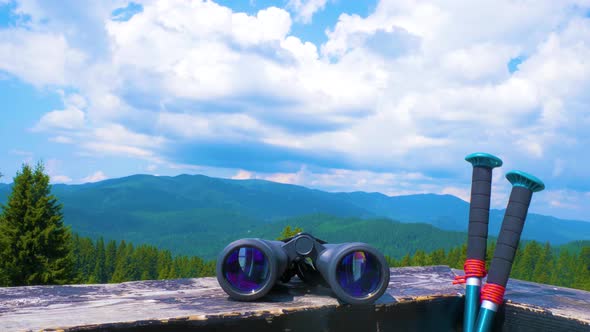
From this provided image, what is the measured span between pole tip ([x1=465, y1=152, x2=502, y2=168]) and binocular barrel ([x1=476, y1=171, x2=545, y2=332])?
0.28 feet

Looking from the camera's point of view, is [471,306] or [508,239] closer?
[508,239]

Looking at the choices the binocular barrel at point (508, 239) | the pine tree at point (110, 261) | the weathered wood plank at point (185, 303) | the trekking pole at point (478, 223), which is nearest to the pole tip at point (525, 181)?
the binocular barrel at point (508, 239)

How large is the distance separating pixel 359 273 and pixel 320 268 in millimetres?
199

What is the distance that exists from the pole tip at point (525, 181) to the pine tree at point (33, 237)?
28761mm

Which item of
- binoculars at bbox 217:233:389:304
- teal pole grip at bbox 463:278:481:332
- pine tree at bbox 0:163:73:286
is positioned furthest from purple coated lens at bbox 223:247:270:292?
pine tree at bbox 0:163:73:286

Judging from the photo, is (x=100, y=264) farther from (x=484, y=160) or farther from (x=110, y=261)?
(x=484, y=160)

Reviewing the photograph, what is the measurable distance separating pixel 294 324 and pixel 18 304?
48.9 inches

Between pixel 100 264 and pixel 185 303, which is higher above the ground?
pixel 185 303

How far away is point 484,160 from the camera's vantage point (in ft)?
7.82

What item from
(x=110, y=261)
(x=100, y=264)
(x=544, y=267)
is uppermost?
(x=544, y=267)

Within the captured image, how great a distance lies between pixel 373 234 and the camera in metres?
180

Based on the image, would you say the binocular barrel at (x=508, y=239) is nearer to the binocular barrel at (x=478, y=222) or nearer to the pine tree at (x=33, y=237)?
the binocular barrel at (x=478, y=222)

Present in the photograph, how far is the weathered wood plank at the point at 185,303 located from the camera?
5.83 ft

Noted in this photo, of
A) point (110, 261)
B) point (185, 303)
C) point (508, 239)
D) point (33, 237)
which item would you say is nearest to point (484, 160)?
point (508, 239)
